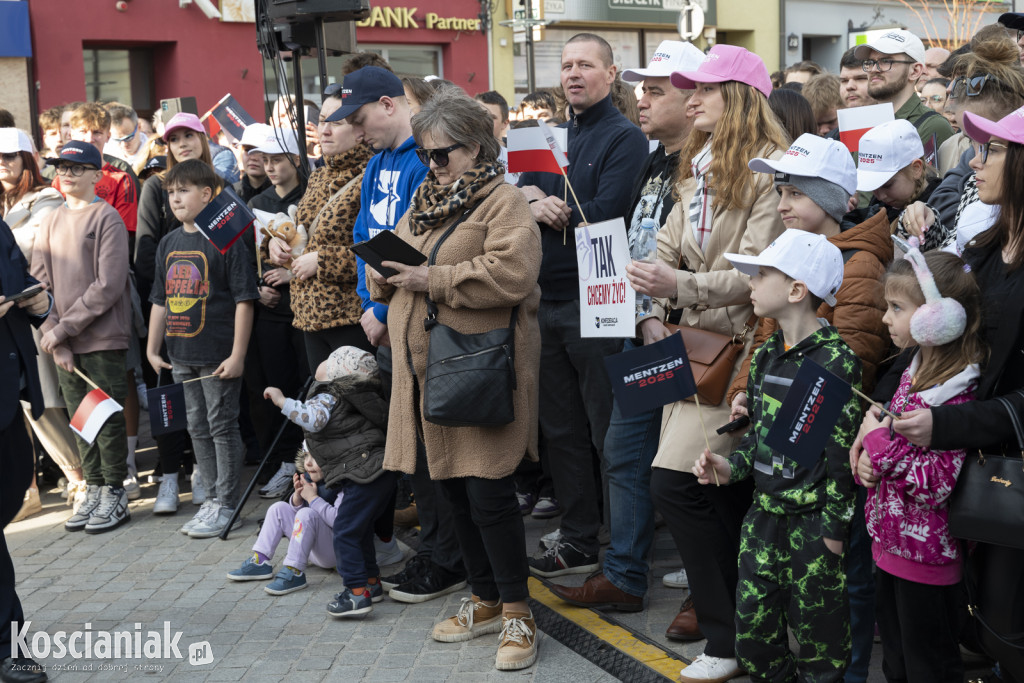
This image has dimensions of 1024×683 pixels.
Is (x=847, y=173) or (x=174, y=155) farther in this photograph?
(x=174, y=155)

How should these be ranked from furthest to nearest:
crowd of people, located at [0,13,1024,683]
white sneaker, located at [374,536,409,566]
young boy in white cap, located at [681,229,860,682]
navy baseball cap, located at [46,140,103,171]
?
navy baseball cap, located at [46,140,103,171] < white sneaker, located at [374,536,409,566] < young boy in white cap, located at [681,229,860,682] < crowd of people, located at [0,13,1024,683]

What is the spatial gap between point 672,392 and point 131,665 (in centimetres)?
270

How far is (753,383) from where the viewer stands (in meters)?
3.77

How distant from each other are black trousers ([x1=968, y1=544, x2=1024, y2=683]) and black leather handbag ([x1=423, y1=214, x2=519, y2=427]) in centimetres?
185

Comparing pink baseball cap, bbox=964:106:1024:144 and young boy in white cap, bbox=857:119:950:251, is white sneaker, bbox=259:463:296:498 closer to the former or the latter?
young boy in white cap, bbox=857:119:950:251

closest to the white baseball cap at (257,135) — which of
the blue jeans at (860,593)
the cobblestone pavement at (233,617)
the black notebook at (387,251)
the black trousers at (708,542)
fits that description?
the cobblestone pavement at (233,617)

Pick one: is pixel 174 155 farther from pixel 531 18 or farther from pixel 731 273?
pixel 531 18

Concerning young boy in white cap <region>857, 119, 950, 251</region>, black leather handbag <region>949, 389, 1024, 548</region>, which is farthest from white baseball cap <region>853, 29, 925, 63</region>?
black leather handbag <region>949, 389, 1024, 548</region>

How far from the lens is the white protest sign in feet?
14.1

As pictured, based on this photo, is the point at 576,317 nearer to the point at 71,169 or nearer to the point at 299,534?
the point at 299,534

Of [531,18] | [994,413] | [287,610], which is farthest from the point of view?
[531,18]

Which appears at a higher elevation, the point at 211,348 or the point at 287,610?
the point at 211,348

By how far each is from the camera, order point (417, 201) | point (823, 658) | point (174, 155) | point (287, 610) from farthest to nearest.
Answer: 1. point (174, 155)
2. point (287, 610)
3. point (417, 201)
4. point (823, 658)

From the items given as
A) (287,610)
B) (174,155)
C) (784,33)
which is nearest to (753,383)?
(287,610)
